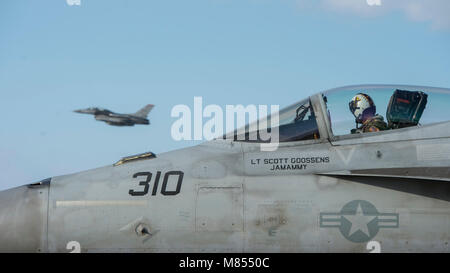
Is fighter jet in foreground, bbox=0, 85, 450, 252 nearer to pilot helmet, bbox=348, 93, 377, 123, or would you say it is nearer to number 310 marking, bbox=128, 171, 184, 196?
number 310 marking, bbox=128, 171, 184, 196

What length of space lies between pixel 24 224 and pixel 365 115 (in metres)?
4.43

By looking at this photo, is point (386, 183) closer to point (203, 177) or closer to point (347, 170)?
point (347, 170)

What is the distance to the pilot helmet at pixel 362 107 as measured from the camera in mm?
8000

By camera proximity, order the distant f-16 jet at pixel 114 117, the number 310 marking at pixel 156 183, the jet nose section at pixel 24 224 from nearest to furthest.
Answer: the jet nose section at pixel 24 224 → the number 310 marking at pixel 156 183 → the distant f-16 jet at pixel 114 117

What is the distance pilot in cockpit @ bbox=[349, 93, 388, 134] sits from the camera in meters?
7.94

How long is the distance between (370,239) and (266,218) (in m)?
1.27

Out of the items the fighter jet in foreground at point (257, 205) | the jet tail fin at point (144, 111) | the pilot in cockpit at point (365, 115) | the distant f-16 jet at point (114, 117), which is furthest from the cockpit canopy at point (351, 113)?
the jet tail fin at point (144, 111)

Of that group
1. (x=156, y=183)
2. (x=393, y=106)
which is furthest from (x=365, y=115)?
(x=156, y=183)

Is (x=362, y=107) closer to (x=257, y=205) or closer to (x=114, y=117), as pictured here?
(x=257, y=205)

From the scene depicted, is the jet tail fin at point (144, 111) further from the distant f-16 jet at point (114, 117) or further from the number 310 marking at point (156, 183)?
the number 310 marking at point (156, 183)

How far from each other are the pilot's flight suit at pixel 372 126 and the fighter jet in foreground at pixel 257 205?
249 millimetres
